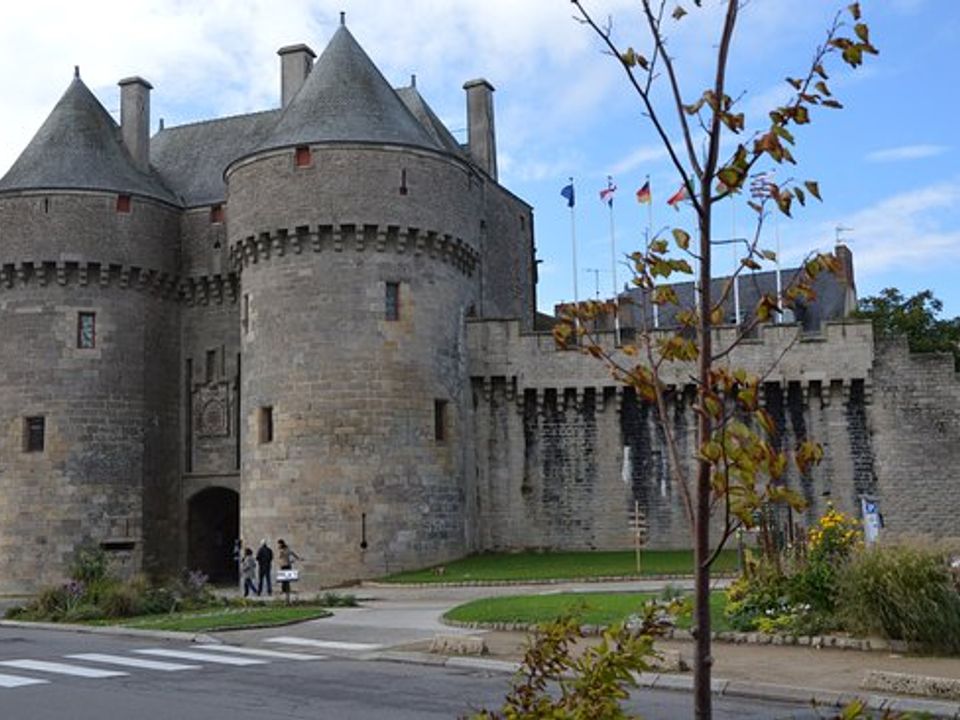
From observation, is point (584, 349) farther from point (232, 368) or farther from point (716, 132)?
point (232, 368)

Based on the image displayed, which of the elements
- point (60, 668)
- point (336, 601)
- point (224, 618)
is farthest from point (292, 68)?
point (60, 668)

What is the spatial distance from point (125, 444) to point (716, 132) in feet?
97.8

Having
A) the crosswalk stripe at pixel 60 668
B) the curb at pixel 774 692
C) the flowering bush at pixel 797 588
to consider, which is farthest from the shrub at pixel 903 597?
the crosswalk stripe at pixel 60 668

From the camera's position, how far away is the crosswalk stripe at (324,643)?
1448 cm

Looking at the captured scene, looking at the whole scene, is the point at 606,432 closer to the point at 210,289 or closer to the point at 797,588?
the point at 210,289

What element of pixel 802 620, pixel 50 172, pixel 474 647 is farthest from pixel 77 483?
pixel 802 620

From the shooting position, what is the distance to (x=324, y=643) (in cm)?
1517

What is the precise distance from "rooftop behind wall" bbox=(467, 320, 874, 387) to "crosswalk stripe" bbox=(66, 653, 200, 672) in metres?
18.3

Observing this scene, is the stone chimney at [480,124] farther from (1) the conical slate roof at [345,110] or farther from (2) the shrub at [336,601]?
(2) the shrub at [336,601]

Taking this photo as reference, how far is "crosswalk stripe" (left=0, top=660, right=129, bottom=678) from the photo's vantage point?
11.8 m

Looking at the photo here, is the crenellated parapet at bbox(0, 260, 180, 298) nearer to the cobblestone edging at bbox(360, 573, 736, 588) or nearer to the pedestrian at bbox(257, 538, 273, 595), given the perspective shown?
the pedestrian at bbox(257, 538, 273, 595)

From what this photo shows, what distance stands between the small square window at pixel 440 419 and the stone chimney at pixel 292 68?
1175cm

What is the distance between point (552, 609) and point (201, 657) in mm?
5213

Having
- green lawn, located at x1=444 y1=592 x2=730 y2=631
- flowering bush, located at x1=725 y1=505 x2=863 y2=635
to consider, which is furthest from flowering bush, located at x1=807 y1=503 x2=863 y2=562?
green lawn, located at x1=444 y1=592 x2=730 y2=631
